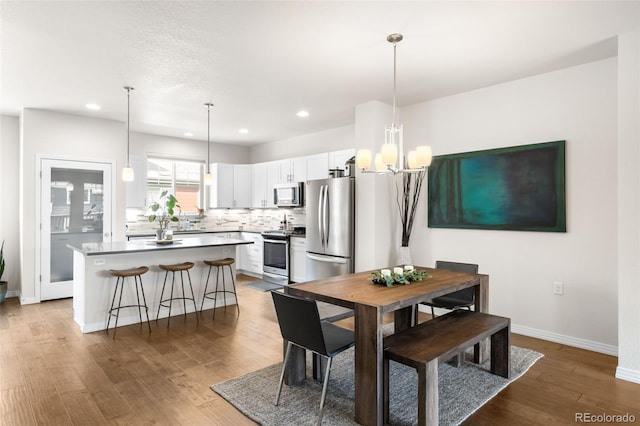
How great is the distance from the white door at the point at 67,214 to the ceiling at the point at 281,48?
1.03 metres

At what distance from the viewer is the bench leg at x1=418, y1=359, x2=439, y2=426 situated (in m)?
2.06

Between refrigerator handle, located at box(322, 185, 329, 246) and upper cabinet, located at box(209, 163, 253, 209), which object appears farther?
upper cabinet, located at box(209, 163, 253, 209)

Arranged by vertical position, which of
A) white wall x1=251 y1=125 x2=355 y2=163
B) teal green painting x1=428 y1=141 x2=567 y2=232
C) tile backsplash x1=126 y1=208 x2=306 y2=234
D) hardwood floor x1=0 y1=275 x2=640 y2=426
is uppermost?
white wall x1=251 y1=125 x2=355 y2=163

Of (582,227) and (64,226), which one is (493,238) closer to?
(582,227)

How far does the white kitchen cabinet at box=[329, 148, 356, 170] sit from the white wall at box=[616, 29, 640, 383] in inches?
128

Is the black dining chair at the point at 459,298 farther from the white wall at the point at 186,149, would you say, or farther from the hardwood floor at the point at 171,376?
the white wall at the point at 186,149

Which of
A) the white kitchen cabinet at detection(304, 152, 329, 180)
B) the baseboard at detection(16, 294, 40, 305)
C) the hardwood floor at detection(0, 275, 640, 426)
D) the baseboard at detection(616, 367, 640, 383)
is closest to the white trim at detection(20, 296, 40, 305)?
the baseboard at detection(16, 294, 40, 305)

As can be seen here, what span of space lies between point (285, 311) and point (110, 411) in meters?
1.35

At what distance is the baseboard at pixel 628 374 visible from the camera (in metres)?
2.86

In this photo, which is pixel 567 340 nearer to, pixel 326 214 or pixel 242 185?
pixel 326 214

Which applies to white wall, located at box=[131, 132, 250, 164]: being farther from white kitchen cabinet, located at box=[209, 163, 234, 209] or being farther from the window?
white kitchen cabinet, located at box=[209, 163, 234, 209]

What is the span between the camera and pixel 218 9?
2.54 m

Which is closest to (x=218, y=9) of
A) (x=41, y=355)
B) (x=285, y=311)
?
(x=285, y=311)

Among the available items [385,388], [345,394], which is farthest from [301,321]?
[345,394]
